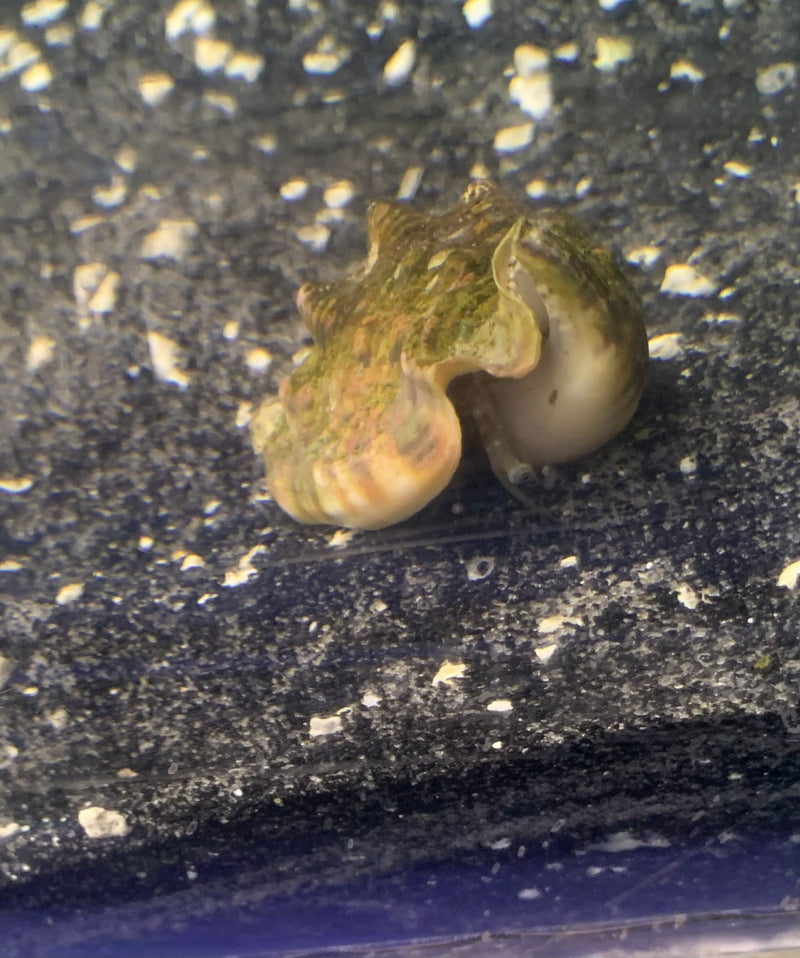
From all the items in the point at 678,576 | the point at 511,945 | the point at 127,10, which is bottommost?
the point at 511,945

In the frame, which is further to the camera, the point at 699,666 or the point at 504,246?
Result: the point at 699,666

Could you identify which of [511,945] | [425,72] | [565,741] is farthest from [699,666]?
[425,72]

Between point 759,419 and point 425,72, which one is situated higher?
point 425,72

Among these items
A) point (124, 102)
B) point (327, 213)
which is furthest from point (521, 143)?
point (124, 102)

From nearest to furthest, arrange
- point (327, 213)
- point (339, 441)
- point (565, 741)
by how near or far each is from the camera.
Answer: point (339, 441) < point (565, 741) < point (327, 213)

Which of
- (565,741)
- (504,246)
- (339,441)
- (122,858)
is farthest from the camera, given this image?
(122,858)

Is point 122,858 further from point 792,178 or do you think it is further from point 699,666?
point 792,178

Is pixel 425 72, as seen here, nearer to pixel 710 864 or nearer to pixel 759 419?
pixel 759 419
